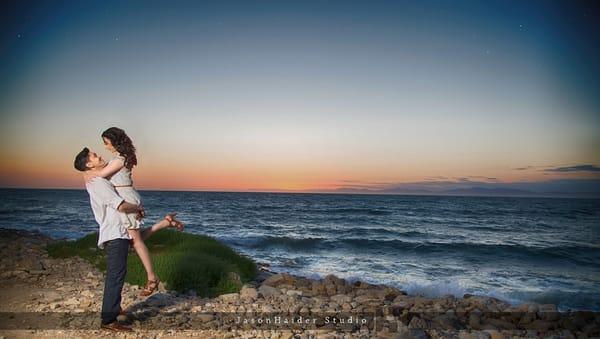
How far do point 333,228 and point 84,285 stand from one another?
90.8ft

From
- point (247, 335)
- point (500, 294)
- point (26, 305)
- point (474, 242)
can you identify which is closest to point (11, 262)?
point (26, 305)

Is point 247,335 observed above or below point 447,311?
above

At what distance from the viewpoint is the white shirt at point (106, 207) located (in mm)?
5305

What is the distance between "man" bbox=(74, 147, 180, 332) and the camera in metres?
5.32

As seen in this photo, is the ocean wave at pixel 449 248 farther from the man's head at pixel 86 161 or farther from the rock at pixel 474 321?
the man's head at pixel 86 161

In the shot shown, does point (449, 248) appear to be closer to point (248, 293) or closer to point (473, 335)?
point (473, 335)

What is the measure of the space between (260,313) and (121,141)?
3.79 metres

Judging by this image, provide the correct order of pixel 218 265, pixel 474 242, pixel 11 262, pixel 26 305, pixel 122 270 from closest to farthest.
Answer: pixel 122 270, pixel 26 305, pixel 218 265, pixel 11 262, pixel 474 242

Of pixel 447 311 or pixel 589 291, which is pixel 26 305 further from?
pixel 589 291

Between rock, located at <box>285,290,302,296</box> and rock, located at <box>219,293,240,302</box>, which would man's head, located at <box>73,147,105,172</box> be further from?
rock, located at <box>285,290,302,296</box>

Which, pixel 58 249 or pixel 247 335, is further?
pixel 58 249

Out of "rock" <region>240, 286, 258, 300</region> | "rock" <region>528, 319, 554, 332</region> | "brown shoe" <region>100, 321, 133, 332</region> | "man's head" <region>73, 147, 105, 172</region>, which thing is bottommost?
"rock" <region>528, 319, 554, 332</region>

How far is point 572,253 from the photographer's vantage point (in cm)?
2355

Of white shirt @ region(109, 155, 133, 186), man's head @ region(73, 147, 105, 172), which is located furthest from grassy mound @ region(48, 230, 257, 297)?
man's head @ region(73, 147, 105, 172)
